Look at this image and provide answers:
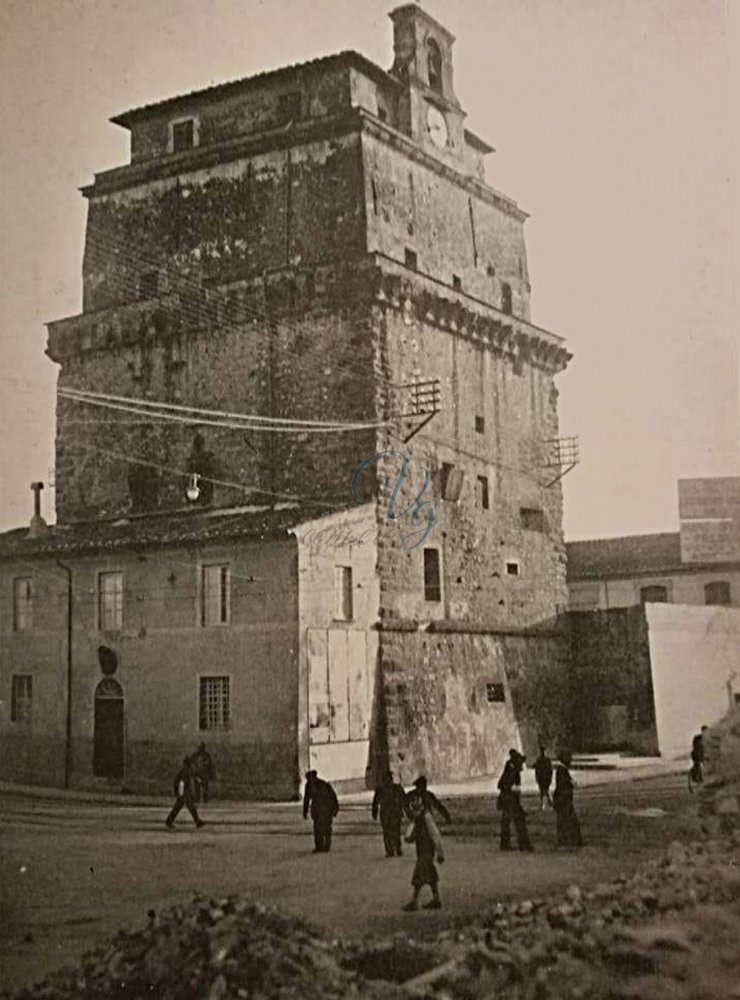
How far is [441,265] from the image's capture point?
1117cm

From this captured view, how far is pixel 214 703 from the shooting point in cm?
771

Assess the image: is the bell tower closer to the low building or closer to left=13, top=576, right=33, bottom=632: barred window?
the low building

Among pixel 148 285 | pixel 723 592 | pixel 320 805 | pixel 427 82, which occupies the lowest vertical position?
pixel 320 805

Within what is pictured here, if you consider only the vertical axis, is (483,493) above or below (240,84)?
below

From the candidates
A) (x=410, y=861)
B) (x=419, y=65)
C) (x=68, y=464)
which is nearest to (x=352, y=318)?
(x=419, y=65)

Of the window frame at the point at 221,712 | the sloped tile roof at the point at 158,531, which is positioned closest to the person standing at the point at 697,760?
the window frame at the point at 221,712

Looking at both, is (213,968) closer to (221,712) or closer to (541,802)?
(221,712)

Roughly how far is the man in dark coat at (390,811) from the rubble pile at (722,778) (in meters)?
2.01

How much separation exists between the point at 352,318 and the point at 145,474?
10.7 feet

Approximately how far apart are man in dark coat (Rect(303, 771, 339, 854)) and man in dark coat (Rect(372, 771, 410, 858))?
287 millimetres

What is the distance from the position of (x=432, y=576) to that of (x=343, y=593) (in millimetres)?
1150

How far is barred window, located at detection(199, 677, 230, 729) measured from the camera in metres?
7.46

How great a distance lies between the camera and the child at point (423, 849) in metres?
5.85

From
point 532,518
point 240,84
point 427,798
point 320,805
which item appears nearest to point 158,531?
point 320,805
